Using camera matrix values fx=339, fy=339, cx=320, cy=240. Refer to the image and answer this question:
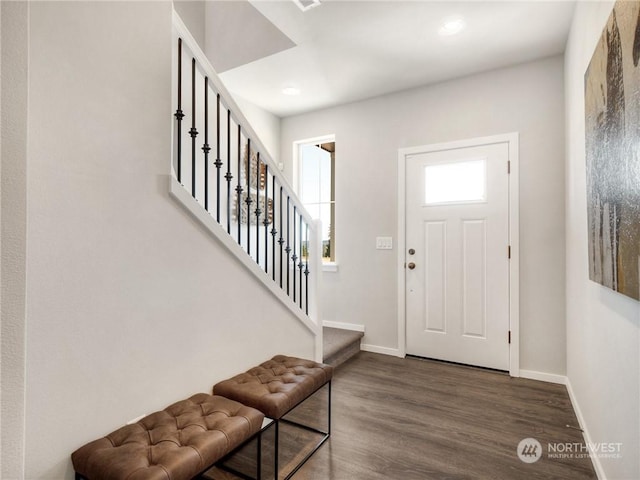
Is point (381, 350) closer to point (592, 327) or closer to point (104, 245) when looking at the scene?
point (592, 327)

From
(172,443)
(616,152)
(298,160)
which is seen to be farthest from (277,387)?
(298,160)

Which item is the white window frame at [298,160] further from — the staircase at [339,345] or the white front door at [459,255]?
the white front door at [459,255]

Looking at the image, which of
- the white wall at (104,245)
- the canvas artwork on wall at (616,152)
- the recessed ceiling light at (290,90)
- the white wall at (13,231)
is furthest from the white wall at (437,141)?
the white wall at (13,231)

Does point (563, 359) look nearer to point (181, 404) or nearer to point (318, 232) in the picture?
point (318, 232)

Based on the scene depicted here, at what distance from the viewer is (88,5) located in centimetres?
136

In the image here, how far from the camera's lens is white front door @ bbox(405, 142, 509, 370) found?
3096 mm

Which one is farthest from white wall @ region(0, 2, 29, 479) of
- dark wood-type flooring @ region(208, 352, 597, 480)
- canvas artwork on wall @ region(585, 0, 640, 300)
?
canvas artwork on wall @ region(585, 0, 640, 300)

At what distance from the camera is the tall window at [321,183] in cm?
403

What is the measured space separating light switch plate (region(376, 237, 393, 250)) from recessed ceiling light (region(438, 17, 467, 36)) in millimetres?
1873

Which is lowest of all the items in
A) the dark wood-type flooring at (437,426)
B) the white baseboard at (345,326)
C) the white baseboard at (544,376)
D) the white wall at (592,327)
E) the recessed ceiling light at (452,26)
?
the dark wood-type flooring at (437,426)

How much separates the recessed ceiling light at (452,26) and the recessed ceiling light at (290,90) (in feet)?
4.87

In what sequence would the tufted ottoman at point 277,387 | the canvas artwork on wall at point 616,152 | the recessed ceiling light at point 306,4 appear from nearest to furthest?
the canvas artwork on wall at point 616,152, the tufted ottoman at point 277,387, the recessed ceiling light at point 306,4

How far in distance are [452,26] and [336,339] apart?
2837 millimetres

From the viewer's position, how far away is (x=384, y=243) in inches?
143
